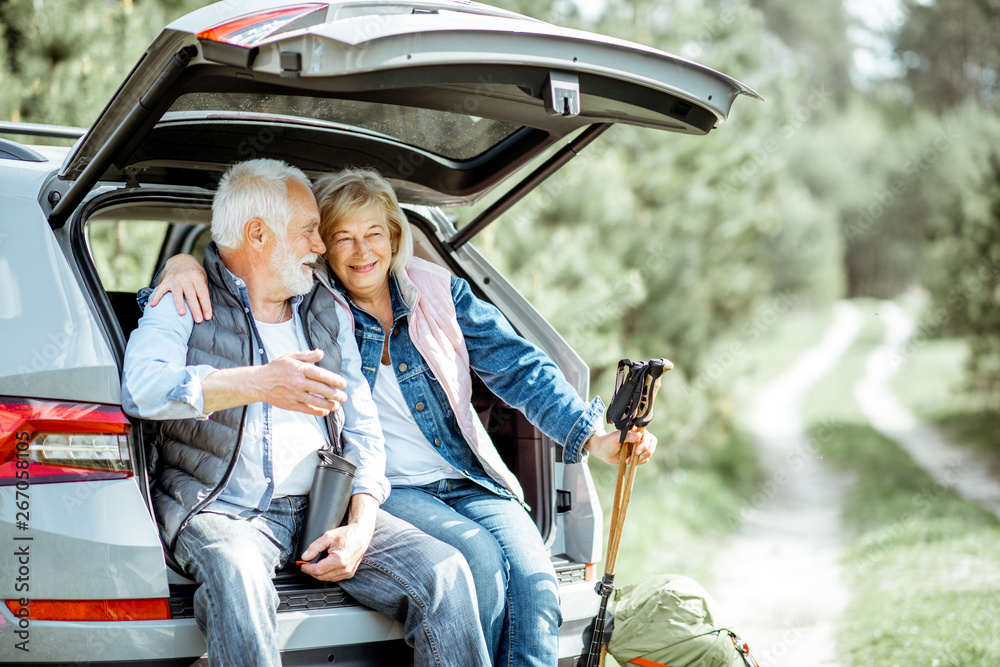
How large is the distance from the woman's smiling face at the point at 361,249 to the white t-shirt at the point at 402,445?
0.93 ft

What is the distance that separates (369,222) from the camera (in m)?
2.78

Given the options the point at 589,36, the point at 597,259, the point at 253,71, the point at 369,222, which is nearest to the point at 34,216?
the point at 253,71

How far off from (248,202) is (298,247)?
0.19 metres

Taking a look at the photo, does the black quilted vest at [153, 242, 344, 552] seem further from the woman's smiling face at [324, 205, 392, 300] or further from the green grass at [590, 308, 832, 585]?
the green grass at [590, 308, 832, 585]

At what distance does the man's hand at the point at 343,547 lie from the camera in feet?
7.61

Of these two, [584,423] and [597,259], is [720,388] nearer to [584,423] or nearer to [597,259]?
[597,259]

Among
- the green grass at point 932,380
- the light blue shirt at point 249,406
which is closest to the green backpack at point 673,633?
the light blue shirt at point 249,406

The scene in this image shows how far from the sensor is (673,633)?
266 cm

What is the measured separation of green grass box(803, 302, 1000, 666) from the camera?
4.18 metres

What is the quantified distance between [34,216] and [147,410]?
1.86 feet

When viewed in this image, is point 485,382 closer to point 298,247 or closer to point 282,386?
point 298,247

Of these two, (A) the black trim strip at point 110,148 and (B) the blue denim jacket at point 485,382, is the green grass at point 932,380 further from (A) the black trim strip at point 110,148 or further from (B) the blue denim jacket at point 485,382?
(A) the black trim strip at point 110,148

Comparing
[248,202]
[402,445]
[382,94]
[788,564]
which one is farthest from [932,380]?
[248,202]

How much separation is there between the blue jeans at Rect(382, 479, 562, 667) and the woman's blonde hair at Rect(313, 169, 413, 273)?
2.55ft
